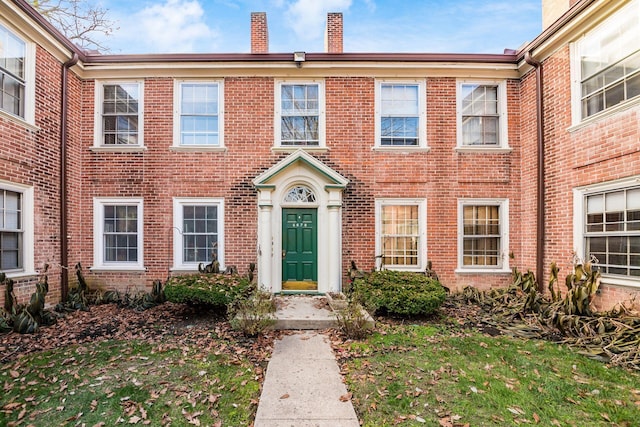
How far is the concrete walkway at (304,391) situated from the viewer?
326cm

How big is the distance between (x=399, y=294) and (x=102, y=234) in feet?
24.6

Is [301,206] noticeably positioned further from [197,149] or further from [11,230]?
[11,230]

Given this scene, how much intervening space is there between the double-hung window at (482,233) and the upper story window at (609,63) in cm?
267

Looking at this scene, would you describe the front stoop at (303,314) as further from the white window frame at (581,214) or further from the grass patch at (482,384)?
the white window frame at (581,214)

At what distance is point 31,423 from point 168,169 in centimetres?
610

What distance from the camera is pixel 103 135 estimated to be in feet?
27.8

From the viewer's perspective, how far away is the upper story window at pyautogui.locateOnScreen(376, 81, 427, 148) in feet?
27.9

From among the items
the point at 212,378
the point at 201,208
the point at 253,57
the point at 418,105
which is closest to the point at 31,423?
the point at 212,378

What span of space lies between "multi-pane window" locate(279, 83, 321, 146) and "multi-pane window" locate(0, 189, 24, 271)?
19.1 feet

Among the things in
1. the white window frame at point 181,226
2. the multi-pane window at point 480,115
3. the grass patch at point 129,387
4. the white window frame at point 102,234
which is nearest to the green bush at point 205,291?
the grass patch at point 129,387

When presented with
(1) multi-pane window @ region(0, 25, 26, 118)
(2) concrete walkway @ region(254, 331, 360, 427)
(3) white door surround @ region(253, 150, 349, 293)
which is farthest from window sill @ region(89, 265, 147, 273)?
(2) concrete walkway @ region(254, 331, 360, 427)

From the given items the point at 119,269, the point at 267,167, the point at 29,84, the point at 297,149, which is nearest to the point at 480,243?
the point at 297,149

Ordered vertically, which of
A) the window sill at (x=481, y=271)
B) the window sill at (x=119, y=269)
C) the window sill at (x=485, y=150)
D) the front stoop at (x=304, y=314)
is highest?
the window sill at (x=485, y=150)

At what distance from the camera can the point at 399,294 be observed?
6461mm
